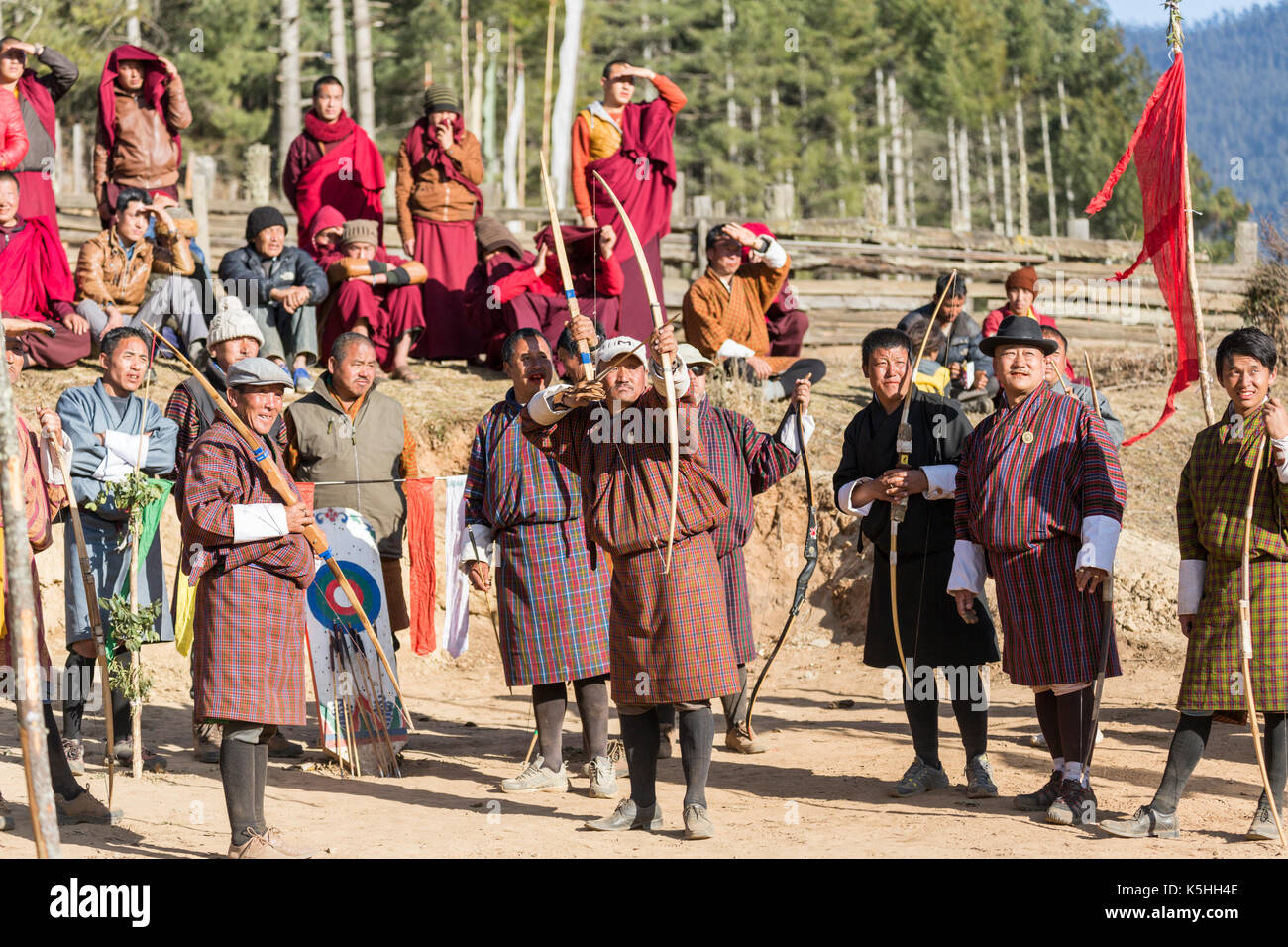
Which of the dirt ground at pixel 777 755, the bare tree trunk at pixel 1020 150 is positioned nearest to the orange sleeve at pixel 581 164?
the dirt ground at pixel 777 755

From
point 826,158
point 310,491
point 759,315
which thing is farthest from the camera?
point 826,158

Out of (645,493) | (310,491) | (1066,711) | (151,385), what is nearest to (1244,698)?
(1066,711)

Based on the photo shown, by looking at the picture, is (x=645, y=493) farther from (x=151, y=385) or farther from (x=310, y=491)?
(x=151, y=385)

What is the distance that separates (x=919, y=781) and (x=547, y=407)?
224 cm

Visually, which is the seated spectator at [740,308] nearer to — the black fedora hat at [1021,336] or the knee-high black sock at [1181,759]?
the black fedora hat at [1021,336]

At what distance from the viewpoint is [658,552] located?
17.4 ft

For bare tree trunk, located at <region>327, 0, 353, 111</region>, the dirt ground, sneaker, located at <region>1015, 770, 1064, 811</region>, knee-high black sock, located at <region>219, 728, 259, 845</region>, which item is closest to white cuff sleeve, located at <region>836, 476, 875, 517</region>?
the dirt ground

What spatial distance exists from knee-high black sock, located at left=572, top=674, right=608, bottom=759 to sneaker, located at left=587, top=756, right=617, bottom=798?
0.18 ft

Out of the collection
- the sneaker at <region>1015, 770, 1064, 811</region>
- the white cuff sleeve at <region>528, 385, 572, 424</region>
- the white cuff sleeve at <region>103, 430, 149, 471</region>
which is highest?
the white cuff sleeve at <region>528, 385, 572, 424</region>

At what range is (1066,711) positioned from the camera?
17.9 ft

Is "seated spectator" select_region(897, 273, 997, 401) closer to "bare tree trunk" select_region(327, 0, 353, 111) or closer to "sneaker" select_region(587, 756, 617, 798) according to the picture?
"sneaker" select_region(587, 756, 617, 798)

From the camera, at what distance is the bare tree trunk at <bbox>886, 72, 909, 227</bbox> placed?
3756cm

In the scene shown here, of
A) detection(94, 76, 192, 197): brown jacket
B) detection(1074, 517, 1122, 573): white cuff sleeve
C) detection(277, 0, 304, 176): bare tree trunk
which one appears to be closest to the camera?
detection(1074, 517, 1122, 573): white cuff sleeve
